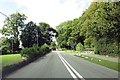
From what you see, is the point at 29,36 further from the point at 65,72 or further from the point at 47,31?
the point at 65,72

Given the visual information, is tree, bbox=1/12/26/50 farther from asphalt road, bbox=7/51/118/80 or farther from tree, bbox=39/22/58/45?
asphalt road, bbox=7/51/118/80

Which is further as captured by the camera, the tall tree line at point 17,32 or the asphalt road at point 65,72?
the tall tree line at point 17,32

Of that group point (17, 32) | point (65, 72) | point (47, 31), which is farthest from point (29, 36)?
point (65, 72)

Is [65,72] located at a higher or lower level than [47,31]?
lower

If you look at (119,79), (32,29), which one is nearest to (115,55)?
(119,79)

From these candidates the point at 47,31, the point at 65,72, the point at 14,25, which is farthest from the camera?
the point at 47,31

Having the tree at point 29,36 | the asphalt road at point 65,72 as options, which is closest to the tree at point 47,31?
the tree at point 29,36

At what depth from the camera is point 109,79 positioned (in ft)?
52.5

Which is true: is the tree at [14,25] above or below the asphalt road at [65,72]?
above

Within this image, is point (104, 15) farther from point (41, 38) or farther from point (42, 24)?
point (42, 24)

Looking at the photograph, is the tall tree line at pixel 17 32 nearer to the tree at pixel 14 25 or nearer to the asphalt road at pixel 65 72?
the tree at pixel 14 25

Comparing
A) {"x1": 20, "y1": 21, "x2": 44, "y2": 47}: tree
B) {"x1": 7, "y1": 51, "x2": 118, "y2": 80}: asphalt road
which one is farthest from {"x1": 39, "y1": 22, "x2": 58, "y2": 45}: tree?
{"x1": 7, "y1": 51, "x2": 118, "y2": 80}: asphalt road

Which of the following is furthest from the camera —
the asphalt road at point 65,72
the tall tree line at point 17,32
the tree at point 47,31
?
the tree at point 47,31

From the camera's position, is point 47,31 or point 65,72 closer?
point 65,72
